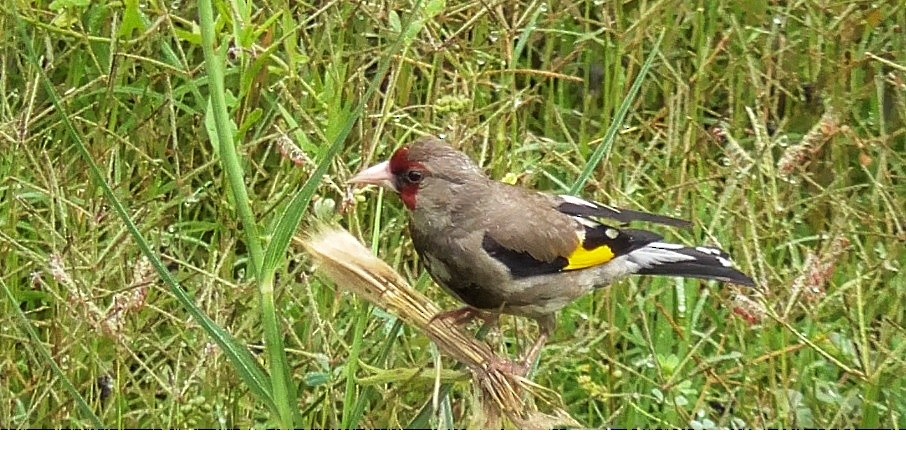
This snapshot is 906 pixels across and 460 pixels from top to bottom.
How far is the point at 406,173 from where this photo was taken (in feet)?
3.13

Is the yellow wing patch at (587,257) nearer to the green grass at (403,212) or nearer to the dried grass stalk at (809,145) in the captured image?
the green grass at (403,212)

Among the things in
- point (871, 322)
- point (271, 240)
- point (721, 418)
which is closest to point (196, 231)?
point (271, 240)

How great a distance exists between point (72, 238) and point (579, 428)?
1.77 ft

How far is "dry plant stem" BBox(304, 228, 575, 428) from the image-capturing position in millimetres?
969

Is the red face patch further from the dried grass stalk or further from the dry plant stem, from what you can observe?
the dried grass stalk

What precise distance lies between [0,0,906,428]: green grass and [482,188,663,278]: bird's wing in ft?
0.09

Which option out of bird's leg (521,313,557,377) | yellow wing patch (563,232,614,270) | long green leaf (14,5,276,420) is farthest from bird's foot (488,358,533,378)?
long green leaf (14,5,276,420)

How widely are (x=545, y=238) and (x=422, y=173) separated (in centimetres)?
14

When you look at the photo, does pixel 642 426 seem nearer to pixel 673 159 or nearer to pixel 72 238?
pixel 673 159

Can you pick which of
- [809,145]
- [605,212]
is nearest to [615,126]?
[605,212]

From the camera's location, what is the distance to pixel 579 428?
103cm

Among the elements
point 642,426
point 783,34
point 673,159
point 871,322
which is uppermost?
point 783,34

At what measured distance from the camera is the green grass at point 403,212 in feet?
3.28

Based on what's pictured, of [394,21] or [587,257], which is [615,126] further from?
[394,21]
